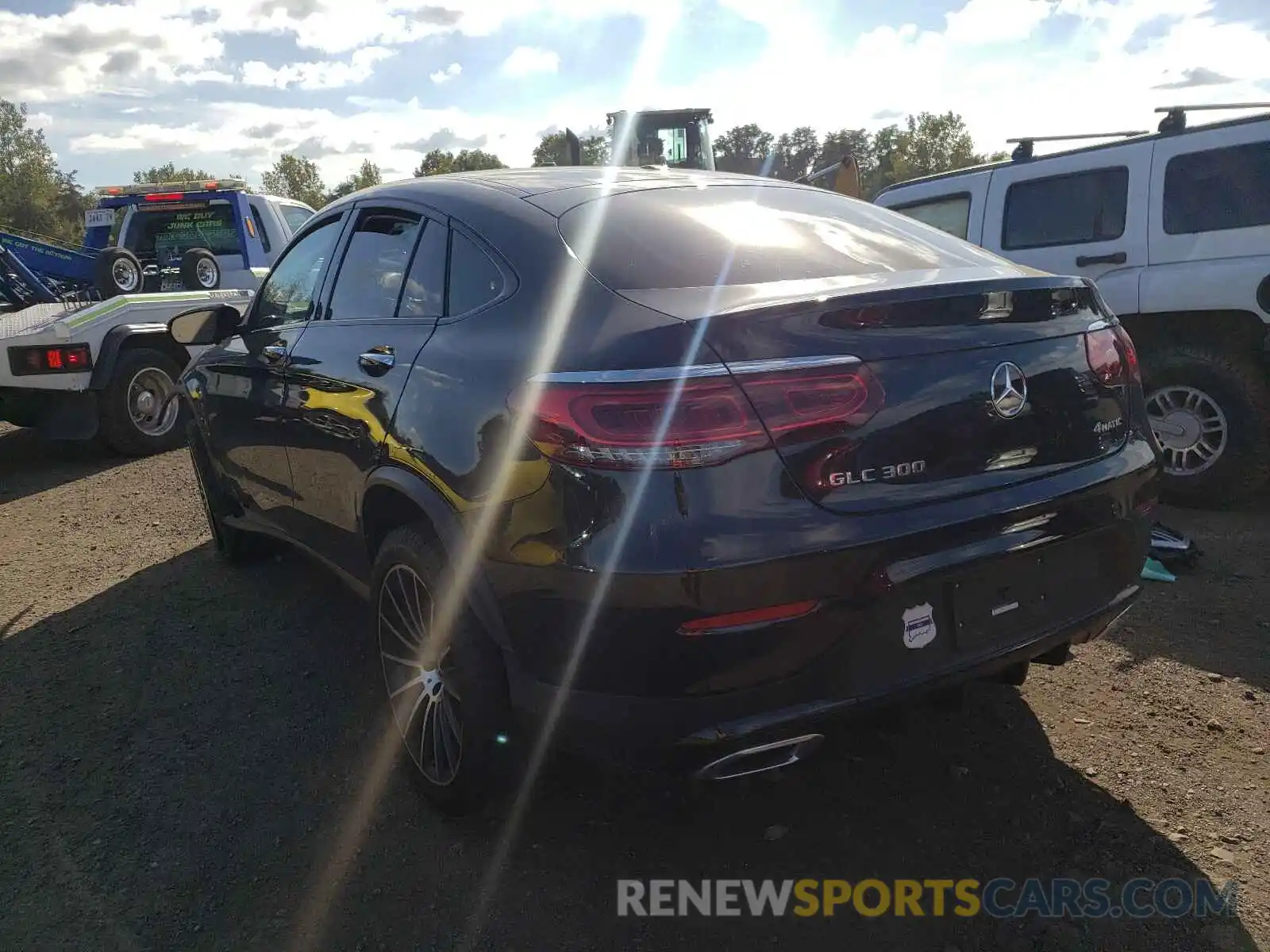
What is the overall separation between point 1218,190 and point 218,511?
564cm

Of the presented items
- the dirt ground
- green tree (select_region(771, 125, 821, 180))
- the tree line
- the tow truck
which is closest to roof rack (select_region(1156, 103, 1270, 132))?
the dirt ground

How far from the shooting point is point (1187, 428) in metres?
5.00

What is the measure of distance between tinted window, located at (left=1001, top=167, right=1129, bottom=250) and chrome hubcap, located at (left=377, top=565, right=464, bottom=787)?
482 cm

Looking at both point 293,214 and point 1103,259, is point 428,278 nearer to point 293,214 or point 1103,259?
point 1103,259

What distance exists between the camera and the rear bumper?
6.31ft

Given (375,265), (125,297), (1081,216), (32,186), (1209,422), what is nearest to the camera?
(375,265)

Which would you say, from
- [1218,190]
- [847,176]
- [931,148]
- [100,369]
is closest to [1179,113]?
[1218,190]

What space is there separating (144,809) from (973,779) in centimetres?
252

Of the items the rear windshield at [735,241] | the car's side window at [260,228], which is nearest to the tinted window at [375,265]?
the rear windshield at [735,241]

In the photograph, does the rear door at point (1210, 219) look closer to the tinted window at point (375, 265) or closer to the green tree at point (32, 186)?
the tinted window at point (375, 265)

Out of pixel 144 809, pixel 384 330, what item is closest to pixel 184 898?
pixel 144 809

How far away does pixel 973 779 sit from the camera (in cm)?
270

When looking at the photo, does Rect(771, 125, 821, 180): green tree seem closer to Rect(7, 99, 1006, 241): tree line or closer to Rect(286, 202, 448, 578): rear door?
Rect(7, 99, 1006, 241): tree line

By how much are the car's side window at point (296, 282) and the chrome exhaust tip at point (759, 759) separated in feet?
7.83
